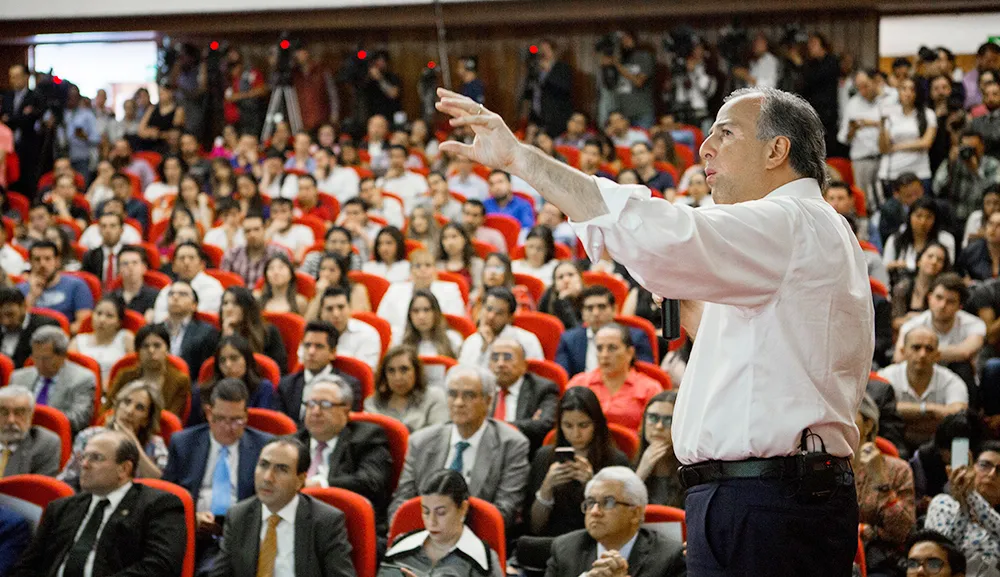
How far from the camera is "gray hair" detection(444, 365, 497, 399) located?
429cm

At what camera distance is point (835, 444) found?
65.7 inches

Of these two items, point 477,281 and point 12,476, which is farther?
point 477,281

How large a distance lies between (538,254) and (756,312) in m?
4.89

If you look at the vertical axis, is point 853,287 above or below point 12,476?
above

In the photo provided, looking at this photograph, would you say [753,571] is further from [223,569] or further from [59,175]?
[59,175]

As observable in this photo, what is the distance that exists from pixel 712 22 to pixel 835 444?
9.42 metres

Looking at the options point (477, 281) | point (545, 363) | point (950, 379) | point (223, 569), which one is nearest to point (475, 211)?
point (477, 281)

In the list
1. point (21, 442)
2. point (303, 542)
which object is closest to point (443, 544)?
point (303, 542)

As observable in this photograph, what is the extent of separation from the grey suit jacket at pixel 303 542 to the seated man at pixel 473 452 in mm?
492

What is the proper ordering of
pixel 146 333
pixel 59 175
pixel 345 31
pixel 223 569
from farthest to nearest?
pixel 345 31 → pixel 59 175 → pixel 146 333 → pixel 223 569

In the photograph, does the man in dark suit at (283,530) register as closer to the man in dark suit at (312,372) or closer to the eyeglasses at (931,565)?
the man in dark suit at (312,372)

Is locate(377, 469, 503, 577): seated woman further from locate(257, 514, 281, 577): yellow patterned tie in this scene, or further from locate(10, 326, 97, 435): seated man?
locate(10, 326, 97, 435): seated man

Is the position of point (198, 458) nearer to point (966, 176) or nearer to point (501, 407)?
point (501, 407)

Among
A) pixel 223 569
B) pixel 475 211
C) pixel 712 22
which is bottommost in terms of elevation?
pixel 223 569
